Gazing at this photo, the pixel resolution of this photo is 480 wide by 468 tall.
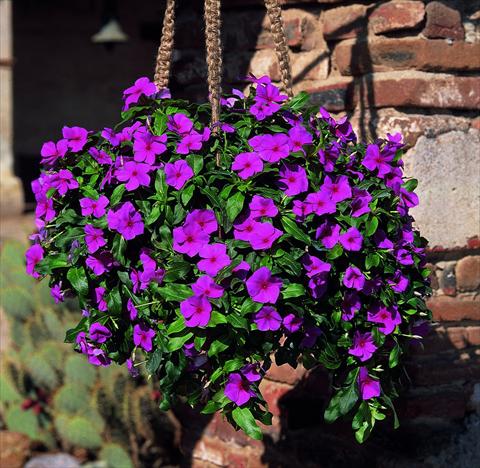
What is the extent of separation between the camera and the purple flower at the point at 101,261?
5.63 feet

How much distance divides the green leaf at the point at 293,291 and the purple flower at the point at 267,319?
0.03 metres

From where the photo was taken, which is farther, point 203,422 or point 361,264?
point 203,422

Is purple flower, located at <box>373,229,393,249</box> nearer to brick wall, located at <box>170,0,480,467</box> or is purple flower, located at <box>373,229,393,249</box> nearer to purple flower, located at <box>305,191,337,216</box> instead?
purple flower, located at <box>305,191,337,216</box>

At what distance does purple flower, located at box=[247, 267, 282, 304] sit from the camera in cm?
158

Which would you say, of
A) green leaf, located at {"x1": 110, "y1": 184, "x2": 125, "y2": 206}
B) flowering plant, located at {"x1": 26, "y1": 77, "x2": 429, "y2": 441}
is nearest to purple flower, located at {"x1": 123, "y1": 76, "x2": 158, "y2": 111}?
flowering plant, located at {"x1": 26, "y1": 77, "x2": 429, "y2": 441}

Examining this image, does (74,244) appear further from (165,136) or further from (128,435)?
(128,435)

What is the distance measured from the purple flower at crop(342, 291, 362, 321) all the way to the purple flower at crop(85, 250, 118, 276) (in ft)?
1.40

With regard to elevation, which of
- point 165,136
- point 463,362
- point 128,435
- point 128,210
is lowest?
point 128,435

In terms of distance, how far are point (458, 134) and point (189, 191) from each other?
1.03 metres

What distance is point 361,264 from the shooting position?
1.72 meters

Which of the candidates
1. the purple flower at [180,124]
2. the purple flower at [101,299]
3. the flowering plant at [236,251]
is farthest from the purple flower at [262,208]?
the purple flower at [101,299]

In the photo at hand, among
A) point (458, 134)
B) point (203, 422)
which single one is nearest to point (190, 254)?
point (458, 134)

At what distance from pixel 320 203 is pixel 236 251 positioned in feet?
0.59

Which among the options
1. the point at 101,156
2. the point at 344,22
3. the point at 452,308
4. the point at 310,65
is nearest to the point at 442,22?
the point at 344,22
